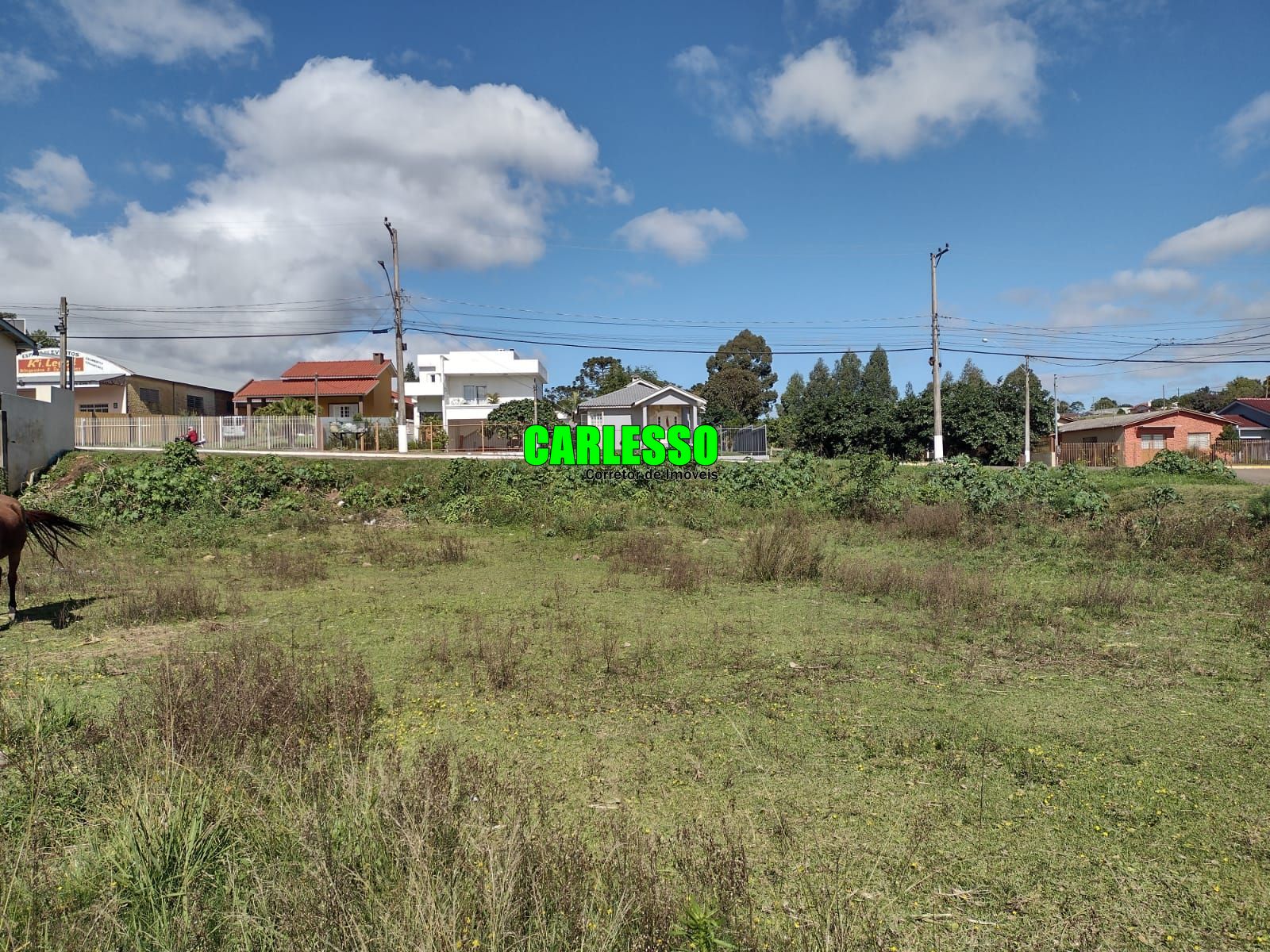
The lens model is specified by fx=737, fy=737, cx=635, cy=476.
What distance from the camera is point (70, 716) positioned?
4906 mm

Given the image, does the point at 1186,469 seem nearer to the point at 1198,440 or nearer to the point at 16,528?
the point at 1198,440

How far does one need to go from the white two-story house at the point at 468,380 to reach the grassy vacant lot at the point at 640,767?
142ft

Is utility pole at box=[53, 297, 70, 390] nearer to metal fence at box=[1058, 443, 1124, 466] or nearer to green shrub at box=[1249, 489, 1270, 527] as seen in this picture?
green shrub at box=[1249, 489, 1270, 527]

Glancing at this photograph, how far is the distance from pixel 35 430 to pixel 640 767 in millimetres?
26239

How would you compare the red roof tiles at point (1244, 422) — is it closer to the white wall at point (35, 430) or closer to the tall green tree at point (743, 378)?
the tall green tree at point (743, 378)

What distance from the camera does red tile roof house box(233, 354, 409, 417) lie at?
174 ft

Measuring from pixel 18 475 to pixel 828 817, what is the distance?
26.0 m

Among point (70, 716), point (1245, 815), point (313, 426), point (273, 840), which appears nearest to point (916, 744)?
point (1245, 815)

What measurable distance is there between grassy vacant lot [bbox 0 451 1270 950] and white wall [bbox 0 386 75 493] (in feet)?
47.7

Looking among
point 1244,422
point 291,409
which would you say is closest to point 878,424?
point 1244,422

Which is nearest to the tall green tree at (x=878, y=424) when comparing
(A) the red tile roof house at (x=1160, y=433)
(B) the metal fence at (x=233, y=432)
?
(A) the red tile roof house at (x=1160, y=433)

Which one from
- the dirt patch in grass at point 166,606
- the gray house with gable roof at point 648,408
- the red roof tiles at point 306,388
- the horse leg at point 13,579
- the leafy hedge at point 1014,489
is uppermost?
the red roof tiles at point 306,388

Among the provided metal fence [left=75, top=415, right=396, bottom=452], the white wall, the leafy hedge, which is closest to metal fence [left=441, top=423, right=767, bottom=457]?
metal fence [left=75, top=415, right=396, bottom=452]

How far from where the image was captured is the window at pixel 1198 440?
42812 millimetres
